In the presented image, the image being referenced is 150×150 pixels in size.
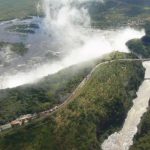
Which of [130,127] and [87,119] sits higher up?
[87,119]

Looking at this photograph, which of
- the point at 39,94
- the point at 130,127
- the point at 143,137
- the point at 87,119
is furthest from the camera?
the point at 39,94

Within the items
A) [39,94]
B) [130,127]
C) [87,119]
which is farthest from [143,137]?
[39,94]

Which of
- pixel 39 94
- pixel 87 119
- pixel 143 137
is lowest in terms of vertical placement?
pixel 143 137

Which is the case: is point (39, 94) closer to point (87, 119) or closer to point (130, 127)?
point (87, 119)

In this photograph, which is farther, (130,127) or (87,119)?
(130,127)

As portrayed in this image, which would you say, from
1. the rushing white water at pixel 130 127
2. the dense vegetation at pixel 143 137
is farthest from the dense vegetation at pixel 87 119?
the dense vegetation at pixel 143 137

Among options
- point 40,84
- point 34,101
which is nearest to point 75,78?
point 40,84

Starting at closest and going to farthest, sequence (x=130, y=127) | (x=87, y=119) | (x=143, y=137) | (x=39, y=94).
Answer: (x=143, y=137) < (x=87, y=119) < (x=130, y=127) < (x=39, y=94)
